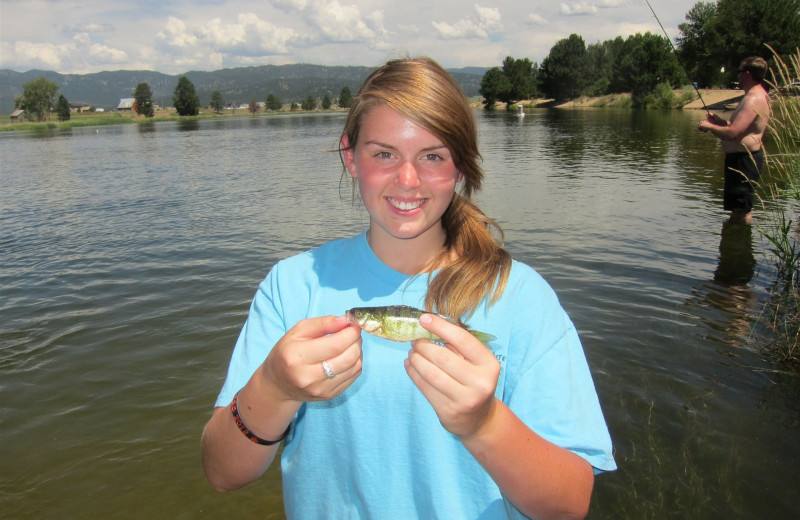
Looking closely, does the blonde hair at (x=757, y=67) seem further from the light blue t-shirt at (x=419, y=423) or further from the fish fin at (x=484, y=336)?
the fish fin at (x=484, y=336)

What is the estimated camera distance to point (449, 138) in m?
2.38

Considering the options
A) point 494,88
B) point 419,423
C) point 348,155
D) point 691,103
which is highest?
point 494,88

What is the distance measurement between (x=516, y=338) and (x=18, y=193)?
25.0 meters

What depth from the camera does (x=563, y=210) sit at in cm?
1565

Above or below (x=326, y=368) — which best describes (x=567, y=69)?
above

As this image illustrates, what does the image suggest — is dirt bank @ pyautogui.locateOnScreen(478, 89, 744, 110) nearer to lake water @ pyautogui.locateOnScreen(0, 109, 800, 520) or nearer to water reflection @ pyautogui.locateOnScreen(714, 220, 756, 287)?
water reflection @ pyautogui.locateOnScreen(714, 220, 756, 287)

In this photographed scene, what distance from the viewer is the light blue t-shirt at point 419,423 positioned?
1.99 m

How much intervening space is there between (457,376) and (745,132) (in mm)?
10672

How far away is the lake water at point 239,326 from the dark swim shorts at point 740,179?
1023mm

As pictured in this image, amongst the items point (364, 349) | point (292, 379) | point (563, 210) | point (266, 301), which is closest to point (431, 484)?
point (364, 349)

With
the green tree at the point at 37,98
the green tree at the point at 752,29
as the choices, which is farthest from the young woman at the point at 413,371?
the green tree at the point at 37,98

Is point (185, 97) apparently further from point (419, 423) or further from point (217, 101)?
point (419, 423)

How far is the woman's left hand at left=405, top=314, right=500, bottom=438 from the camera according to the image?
5.43 feet

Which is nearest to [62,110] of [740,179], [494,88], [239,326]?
[494,88]
